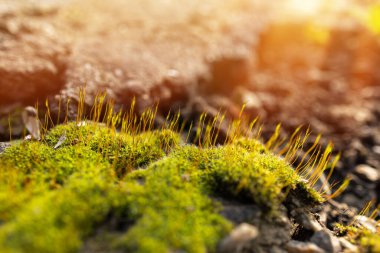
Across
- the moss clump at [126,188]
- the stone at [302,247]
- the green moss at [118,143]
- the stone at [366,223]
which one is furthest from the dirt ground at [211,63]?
the stone at [302,247]

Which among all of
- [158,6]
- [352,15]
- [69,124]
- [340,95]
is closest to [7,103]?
[69,124]

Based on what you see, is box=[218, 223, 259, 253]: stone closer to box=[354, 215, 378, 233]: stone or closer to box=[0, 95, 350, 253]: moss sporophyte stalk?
box=[0, 95, 350, 253]: moss sporophyte stalk

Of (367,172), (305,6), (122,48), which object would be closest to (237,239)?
(367,172)

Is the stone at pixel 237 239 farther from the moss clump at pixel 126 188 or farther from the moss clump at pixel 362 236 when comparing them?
the moss clump at pixel 362 236

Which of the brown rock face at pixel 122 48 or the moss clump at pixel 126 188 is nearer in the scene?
the moss clump at pixel 126 188

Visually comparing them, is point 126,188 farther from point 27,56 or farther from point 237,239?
point 27,56

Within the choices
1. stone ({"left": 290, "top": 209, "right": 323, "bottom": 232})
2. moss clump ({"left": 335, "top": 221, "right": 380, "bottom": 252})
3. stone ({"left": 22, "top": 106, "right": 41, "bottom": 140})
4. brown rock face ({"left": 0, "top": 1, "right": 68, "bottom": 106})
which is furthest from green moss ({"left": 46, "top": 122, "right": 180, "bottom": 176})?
moss clump ({"left": 335, "top": 221, "right": 380, "bottom": 252})
